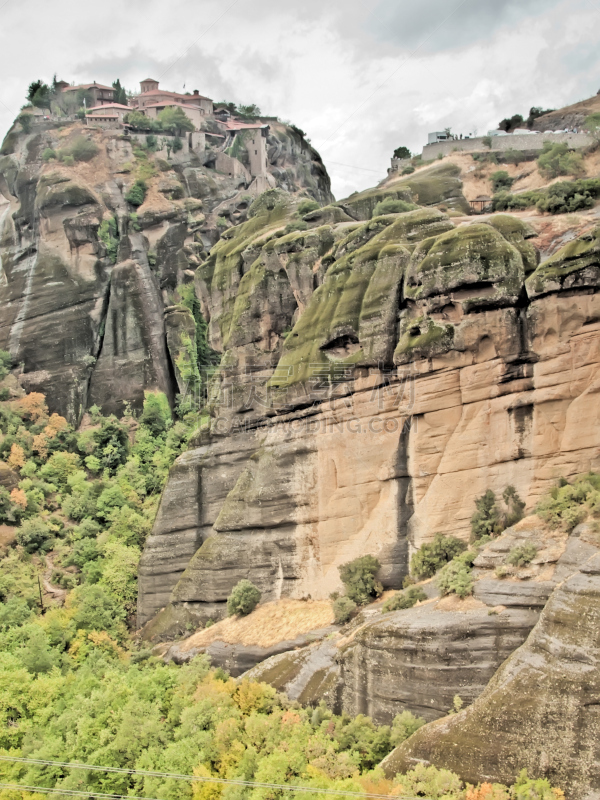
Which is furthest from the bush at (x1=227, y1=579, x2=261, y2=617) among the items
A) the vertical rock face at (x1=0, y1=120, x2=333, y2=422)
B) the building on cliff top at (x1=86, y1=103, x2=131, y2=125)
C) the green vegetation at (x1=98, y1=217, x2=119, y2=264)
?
the building on cliff top at (x1=86, y1=103, x2=131, y2=125)

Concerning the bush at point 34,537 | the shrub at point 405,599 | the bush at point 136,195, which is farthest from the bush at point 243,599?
the bush at point 136,195

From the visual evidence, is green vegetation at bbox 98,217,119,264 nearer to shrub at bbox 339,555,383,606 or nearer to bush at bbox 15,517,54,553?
bush at bbox 15,517,54,553

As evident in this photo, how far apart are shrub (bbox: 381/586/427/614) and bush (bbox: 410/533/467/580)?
1542 mm

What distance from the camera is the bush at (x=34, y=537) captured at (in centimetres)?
5328

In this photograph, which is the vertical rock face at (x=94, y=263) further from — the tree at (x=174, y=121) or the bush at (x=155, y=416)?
the tree at (x=174, y=121)

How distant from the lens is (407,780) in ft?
75.8

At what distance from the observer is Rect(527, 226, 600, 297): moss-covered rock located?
98.6 ft

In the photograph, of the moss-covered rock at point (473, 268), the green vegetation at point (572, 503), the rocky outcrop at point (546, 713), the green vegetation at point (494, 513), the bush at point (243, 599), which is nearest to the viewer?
the rocky outcrop at point (546, 713)

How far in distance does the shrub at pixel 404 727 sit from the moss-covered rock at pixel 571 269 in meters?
13.6

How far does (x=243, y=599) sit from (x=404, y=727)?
12534 mm

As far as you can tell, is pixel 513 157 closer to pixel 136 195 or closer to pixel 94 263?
pixel 136 195

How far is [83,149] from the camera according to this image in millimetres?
74812

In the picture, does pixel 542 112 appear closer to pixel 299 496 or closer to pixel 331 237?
pixel 331 237

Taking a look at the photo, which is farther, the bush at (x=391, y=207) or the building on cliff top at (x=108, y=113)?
the building on cliff top at (x=108, y=113)
